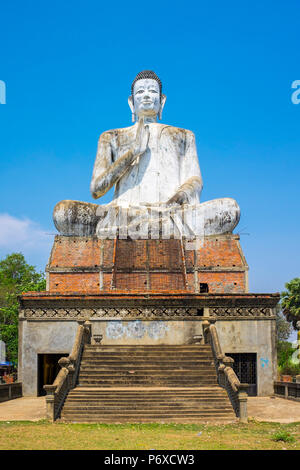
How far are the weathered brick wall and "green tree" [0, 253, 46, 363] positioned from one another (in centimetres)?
1697

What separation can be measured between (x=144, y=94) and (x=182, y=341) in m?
13.0

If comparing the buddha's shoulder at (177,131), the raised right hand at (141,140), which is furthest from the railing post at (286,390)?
the buddha's shoulder at (177,131)

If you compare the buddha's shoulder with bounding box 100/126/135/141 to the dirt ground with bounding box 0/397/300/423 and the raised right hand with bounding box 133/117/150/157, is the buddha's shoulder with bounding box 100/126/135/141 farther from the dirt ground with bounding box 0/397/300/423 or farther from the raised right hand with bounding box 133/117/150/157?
the dirt ground with bounding box 0/397/300/423

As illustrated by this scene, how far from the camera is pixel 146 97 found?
1029 inches

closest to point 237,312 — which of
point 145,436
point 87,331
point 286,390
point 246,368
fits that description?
point 246,368

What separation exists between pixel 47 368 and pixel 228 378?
6.51 m

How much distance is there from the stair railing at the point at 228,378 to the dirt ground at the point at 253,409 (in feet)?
2.23

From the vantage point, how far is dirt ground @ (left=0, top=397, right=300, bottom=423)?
12.6 metres

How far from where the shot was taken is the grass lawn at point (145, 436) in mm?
9109

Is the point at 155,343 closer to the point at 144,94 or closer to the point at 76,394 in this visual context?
the point at 76,394

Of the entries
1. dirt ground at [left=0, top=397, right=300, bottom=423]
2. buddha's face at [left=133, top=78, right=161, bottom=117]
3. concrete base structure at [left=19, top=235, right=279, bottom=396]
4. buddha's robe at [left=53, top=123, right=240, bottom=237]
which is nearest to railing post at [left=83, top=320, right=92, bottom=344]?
concrete base structure at [left=19, top=235, right=279, bottom=396]

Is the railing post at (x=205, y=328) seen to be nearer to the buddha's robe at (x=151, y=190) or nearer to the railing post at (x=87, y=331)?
the railing post at (x=87, y=331)

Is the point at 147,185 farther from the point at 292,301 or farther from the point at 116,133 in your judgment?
the point at 292,301

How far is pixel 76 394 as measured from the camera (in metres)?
13.0
